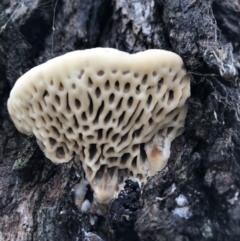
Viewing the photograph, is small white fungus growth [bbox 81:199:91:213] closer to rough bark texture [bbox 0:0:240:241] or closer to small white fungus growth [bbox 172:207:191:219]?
rough bark texture [bbox 0:0:240:241]

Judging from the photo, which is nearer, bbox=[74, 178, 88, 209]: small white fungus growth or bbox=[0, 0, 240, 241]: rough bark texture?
bbox=[0, 0, 240, 241]: rough bark texture

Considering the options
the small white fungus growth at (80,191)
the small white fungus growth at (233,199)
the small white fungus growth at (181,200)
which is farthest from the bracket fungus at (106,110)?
the small white fungus growth at (233,199)

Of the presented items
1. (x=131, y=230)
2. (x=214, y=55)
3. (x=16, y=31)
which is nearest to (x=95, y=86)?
(x=214, y=55)

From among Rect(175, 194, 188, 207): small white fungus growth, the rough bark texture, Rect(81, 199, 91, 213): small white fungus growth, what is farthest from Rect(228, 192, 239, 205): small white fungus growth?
Rect(81, 199, 91, 213): small white fungus growth

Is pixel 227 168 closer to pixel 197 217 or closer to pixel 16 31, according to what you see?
pixel 197 217

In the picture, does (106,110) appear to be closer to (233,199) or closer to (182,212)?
(182,212)

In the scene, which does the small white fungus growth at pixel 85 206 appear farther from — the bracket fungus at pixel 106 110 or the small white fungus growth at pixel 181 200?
the small white fungus growth at pixel 181 200
